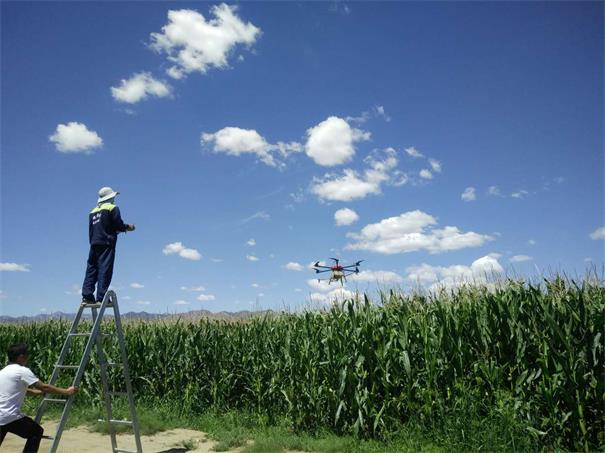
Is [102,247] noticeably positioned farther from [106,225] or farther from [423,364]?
[423,364]

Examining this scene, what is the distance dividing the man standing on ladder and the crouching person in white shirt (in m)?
1.72

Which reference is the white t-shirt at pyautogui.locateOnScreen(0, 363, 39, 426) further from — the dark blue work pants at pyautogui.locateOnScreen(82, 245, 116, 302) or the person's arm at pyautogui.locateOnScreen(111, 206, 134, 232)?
the person's arm at pyautogui.locateOnScreen(111, 206, 134, 232)

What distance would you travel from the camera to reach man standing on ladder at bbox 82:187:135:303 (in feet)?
27.6

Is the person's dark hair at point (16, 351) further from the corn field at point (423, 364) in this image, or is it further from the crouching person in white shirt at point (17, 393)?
the corn field at point (423, 364)

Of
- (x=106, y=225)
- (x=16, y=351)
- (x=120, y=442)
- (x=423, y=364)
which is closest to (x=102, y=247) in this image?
(x=106, y=225)

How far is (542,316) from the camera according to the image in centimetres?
856

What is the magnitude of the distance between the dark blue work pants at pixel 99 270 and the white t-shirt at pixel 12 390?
75.0 inches

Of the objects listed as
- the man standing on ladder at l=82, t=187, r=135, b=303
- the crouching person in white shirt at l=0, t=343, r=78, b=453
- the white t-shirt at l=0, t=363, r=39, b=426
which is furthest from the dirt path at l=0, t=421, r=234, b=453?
the man standing on ladder at l=82, t=187, r=135, b=303

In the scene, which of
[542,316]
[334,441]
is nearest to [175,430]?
[334,441]

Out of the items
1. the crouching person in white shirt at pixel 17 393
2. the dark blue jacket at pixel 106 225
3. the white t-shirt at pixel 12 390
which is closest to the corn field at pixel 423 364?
the dark blue jacket at pixel 106 225

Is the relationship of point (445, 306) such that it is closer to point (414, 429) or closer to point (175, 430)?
point (414, 429)

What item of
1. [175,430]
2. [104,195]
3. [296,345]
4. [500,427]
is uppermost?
[104,195]

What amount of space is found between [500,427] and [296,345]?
16.1 feet

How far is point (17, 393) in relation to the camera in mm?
6637
